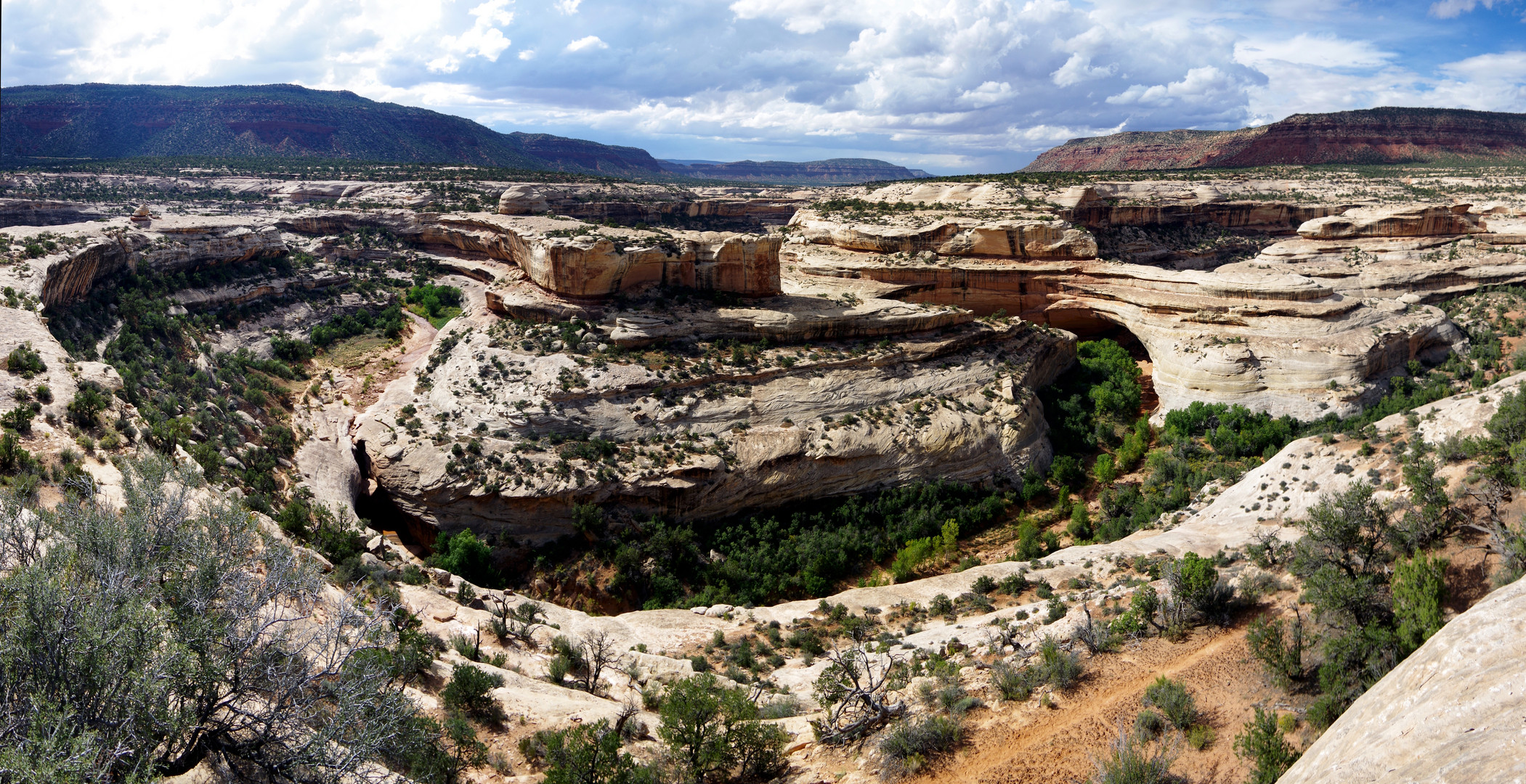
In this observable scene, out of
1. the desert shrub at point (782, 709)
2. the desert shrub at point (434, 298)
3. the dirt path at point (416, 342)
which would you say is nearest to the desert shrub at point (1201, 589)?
the desert shrub at point (782, 709)

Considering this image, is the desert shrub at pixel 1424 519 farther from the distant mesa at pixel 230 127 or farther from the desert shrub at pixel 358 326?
the distant mesa at pixel 230 127

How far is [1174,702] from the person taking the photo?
11.3 meters

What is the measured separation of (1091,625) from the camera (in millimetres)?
14266

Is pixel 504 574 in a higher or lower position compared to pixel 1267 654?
lower

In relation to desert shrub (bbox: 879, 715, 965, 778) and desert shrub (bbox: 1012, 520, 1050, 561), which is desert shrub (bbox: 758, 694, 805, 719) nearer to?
desert shrub (bbox: 879, 715, 965, 778)

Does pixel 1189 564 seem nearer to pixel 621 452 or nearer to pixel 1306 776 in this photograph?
pixel 1306 776

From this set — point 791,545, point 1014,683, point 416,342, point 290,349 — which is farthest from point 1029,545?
point 290,349

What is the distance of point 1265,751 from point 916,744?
4.74 meters

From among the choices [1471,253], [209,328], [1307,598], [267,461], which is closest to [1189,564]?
[1307,598]

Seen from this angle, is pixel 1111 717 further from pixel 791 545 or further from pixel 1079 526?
pixel 1079 526

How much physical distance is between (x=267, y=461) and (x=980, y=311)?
3424 cm

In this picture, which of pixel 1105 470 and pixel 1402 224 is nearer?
pixel 1105 470

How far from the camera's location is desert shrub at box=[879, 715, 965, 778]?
36.4 feet

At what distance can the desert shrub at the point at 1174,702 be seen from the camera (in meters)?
11.2
